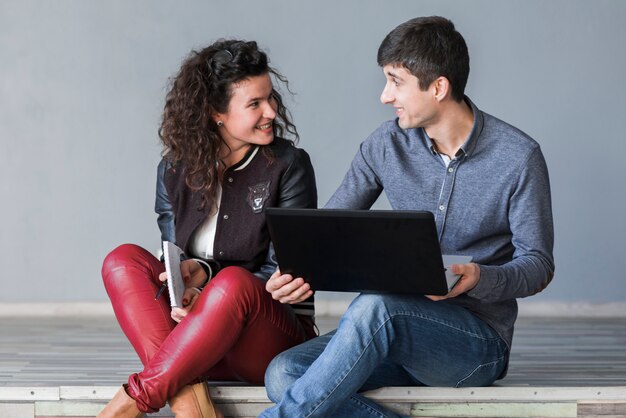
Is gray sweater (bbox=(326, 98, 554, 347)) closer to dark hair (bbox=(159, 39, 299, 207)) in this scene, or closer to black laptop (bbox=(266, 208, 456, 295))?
black laptop (bbox=(266, 208, 456, 295))

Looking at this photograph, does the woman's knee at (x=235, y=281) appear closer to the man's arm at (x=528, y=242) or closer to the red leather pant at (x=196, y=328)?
the red leather pant at (x=196, y=328)

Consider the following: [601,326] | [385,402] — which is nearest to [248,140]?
[385,402]

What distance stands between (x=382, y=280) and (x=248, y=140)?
2.26 feet

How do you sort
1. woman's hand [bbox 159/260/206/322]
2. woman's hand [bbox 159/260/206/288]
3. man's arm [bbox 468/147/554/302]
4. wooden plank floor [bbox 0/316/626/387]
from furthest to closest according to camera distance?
1. wooden plank floor [bbox 0/316/626/387]
2. woman's hand [bbox 159/260/206/288]
3. woman's hand [bbox 159/260/206/322]
4. man's arm [bbox 468/147/554/302]

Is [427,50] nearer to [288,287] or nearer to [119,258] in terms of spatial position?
[288,287]

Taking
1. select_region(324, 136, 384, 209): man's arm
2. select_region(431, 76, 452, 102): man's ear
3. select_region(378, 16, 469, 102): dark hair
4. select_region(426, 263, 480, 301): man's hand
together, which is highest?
select_region(378, 16, 469, 102): dark hair

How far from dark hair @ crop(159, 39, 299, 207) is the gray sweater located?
40 cm

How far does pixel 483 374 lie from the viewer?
89.4 inches

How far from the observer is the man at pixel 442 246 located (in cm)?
209

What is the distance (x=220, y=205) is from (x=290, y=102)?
6.25 feet

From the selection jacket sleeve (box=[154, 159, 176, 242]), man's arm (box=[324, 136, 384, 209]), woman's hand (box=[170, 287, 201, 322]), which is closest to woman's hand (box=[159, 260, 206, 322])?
woman's hand (box=[170, 287, 201, 322])

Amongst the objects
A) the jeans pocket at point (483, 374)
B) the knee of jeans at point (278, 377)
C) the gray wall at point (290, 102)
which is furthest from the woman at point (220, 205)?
the gray wall at point (290, 102)

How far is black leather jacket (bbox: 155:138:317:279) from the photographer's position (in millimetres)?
2555

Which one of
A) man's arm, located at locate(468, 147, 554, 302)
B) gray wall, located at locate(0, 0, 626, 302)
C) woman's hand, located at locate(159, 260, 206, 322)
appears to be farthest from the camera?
gray wall, located at locate(0, 0, 626, 302)
